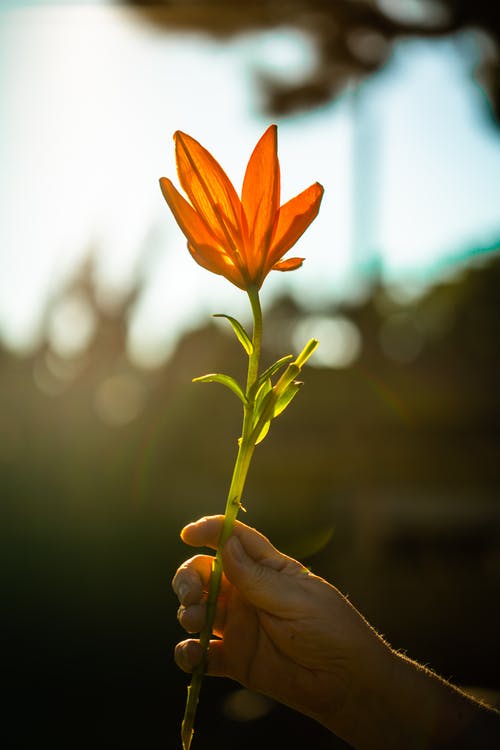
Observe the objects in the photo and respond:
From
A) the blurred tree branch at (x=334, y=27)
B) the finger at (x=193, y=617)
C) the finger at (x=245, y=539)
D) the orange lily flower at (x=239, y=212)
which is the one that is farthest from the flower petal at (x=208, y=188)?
the blurred tree branch at (x=334, y=27)

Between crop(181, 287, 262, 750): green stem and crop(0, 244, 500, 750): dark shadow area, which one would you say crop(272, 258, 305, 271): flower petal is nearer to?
crop(181, 287, 262, 750): green stem

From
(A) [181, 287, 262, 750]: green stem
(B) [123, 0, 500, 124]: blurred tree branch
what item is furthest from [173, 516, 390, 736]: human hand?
(B) [123, 0, 500, 124]: blurred tree branch

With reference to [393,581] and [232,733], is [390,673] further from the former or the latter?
[393,581]

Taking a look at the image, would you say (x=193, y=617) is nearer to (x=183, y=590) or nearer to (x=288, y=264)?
(x=183, y=590)

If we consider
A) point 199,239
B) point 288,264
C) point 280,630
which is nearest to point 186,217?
point 199,239

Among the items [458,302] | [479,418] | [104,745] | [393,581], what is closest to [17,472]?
[393,581]
